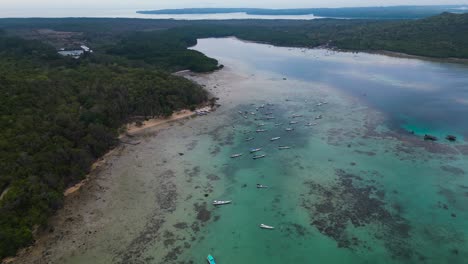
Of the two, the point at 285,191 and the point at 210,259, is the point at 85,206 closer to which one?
the point at 210,259

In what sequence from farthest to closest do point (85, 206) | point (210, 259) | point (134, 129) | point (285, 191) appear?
point (134, 129)
point (285, 191)
point (85, 206)
point (210, 259)

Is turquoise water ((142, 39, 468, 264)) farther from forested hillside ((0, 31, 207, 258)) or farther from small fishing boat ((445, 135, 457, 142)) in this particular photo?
forested hillside ((0, 31, 207, 258))

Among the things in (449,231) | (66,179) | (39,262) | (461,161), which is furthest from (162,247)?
(461,161)

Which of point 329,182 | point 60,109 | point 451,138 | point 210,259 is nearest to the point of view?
point 210,259

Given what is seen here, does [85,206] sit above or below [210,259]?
above

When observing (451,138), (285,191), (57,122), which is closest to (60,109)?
(57,122)

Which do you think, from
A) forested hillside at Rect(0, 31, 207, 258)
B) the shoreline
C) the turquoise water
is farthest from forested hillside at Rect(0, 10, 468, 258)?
the turquoise water
